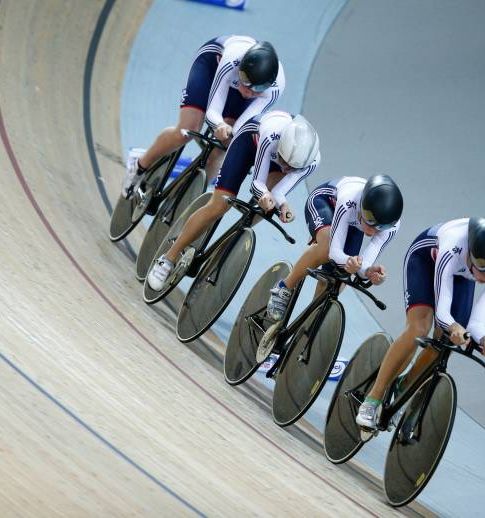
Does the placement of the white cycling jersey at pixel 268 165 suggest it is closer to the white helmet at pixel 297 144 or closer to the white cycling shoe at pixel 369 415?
the white helmet at pixel 297 144

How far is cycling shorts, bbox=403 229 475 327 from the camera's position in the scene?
5723mm

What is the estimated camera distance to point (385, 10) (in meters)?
11.0

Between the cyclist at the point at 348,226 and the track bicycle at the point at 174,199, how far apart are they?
867mm

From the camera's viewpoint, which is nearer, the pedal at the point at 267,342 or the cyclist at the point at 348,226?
the cyclist at the point at 348,226

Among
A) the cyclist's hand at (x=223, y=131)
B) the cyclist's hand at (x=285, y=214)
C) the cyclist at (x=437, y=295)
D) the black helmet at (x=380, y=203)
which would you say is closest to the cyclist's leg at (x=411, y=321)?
the cyclist at (x=437, y=295)

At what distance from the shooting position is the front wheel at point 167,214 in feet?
23.6

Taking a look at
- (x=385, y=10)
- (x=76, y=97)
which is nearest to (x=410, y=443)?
(x=76, y=97)

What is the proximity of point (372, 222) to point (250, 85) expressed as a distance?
1.28m

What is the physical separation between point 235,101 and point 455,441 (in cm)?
239

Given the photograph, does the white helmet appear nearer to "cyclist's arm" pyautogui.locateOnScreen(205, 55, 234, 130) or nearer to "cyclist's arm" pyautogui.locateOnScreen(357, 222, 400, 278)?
"cyclist's arm" pyautogui.locateOnScreen(357, 222, 400, 278)

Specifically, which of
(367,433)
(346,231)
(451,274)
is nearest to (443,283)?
(451,274)

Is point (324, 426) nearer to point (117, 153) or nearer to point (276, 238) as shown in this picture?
point (276, 238)

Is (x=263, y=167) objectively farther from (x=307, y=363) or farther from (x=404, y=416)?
(x=404, y=416)

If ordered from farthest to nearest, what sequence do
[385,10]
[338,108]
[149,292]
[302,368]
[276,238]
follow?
1. [385,10]
2. [338,108]
3. [276,238]
4. [149,292]
5. [302,368]
